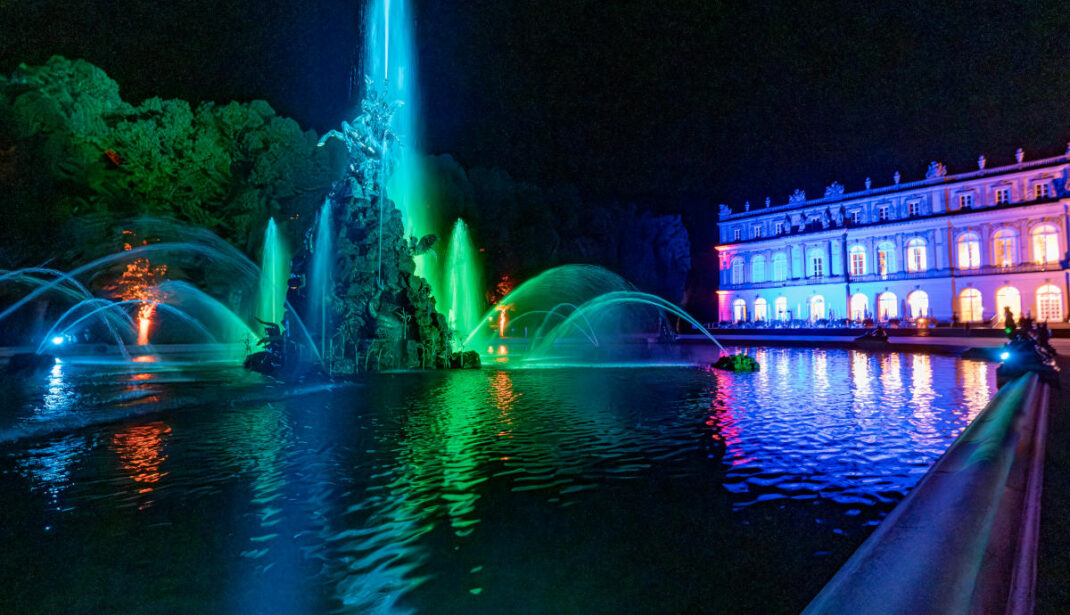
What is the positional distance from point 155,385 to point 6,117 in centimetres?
2403

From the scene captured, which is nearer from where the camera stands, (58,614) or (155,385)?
(58,614)

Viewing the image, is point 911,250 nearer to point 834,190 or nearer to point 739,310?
point 834,190

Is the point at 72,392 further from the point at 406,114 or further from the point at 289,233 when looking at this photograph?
the point at 289,233

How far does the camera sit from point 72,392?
14688mm

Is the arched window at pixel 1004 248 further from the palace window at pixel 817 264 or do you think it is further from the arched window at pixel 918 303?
the palace window at pixel 817 264

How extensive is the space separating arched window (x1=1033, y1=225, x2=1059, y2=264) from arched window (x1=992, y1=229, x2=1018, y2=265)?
5.02ft

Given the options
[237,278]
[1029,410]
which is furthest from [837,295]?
[1029,410]

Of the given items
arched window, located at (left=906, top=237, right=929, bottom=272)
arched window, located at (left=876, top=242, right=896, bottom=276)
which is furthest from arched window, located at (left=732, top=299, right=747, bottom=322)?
arched window, located at (left=906, top=237, right=929, bottom=272)

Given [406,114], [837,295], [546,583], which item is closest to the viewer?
[546,583]

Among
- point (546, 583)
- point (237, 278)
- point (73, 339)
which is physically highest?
point (237, 278)

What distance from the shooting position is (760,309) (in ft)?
260

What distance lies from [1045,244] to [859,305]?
58.7 ft

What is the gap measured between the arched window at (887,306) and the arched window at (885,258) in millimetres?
2635

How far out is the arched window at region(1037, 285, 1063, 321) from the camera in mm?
54469
